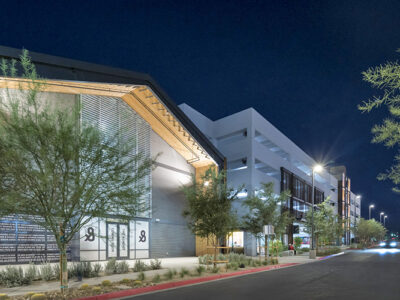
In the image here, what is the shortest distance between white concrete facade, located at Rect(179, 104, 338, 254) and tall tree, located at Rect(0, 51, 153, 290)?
31.7 m

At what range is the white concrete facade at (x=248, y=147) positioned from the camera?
46.7 m

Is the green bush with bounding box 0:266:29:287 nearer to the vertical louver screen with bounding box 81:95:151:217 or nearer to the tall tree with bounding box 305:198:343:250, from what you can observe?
the vertical louver screen with bounding box 81:95:151:217

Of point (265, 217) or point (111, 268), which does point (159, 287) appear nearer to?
point (111, 268)

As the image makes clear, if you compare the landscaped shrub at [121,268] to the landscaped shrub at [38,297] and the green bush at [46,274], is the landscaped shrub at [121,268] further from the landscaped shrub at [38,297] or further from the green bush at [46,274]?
the landscaped shrub at [38,297]

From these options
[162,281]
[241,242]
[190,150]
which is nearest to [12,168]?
[162,281]

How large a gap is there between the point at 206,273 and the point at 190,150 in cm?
1799

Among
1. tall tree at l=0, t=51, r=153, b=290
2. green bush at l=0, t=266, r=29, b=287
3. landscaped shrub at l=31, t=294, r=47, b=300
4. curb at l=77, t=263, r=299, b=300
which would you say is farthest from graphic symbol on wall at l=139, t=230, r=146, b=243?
landscaped shrub at l=31, t=294, r=47, b=300

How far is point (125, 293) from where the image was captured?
13.0 metres

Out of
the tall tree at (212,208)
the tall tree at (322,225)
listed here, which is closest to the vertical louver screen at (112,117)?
the tall tree at (212,208)

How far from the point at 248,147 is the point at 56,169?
120 ft

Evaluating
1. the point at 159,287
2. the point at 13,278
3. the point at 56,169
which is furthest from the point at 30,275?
the point at 56,169

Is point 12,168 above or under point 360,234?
above

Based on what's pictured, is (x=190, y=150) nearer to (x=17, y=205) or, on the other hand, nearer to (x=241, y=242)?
(x=241, y=242)

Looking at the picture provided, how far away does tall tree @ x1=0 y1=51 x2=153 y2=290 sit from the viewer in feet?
37.1
